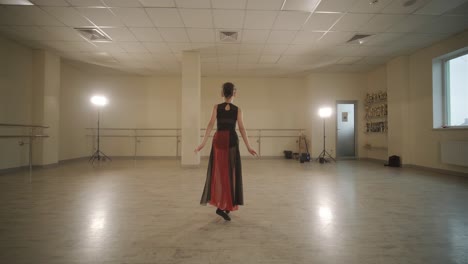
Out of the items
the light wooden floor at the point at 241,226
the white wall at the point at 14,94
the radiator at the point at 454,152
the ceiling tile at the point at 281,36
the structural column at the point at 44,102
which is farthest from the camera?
the structural column at the point at 44,102

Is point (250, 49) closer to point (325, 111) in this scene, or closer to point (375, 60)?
point (325, 111)

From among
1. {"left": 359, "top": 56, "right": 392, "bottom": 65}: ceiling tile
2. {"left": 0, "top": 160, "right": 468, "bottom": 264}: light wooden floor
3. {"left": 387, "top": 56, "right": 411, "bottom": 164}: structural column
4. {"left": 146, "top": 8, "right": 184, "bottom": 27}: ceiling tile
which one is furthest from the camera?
{"left": 359, "top": 56, "right": 392, "bottom": 65}: ceiling tile

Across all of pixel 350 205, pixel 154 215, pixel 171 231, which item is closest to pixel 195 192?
pixel 154 215

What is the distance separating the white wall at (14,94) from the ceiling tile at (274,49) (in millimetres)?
6163

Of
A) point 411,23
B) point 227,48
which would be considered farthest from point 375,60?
point 227,48

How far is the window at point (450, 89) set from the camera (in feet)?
15.9

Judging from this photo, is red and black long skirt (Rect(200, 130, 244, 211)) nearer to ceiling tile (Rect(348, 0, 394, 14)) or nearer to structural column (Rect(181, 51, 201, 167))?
ceiling tile (Rect(348, 0, 394, 14))

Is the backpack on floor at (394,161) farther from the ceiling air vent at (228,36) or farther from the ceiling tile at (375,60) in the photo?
the ceiling air vent at (228,36)

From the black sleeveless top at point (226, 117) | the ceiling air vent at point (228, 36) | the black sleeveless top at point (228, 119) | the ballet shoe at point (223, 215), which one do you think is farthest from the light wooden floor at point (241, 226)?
the ceiling air vent at point (228, 36)

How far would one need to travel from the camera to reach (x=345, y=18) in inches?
162

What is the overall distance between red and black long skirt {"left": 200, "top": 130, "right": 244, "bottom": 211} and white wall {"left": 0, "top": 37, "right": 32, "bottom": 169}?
5.73m

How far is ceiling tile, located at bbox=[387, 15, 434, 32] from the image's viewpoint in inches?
159

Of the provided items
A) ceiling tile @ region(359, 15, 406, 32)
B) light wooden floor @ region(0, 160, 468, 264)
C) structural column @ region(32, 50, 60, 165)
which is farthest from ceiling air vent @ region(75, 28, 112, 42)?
ceiling tile @ region(359, 15, 406, 32)

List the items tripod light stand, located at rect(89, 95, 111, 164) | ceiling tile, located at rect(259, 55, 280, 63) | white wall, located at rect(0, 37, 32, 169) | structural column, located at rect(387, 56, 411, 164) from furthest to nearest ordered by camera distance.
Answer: tripod light stand, located at rect(89, 95, 111, 164)
ceiling tile, located at rect(259, 55, 280, 63)
structural column, located at rect(387, 56, 411, 164)
white wall, located at rect(0, 37, 32, 169)
